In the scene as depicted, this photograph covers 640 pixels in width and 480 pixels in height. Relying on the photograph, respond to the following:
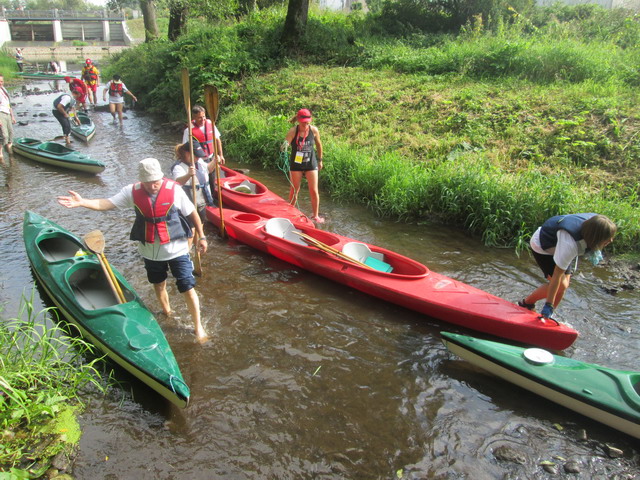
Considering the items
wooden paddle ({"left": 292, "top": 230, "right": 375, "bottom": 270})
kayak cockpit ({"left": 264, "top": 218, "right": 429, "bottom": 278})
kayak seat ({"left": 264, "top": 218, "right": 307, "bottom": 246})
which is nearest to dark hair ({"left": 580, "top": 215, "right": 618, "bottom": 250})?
kayak cockpit ({"left": 264, "top": 218, "right": 429, "bottom": 278})

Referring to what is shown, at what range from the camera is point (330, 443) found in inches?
131

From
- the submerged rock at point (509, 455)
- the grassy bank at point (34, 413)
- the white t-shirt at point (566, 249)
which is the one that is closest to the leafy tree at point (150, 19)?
the grassy bank at point (34, 413)

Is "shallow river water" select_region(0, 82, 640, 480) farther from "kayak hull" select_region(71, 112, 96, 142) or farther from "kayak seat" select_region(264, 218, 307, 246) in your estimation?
"kayak hull" select_region(71, 112, 96, 142)

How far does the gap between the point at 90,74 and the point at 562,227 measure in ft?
53.9

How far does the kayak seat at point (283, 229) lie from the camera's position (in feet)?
20.1

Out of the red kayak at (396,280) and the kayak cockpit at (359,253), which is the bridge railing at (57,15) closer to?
the red kayak at (396,280)

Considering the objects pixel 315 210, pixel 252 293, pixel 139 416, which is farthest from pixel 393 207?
pixel 139 416

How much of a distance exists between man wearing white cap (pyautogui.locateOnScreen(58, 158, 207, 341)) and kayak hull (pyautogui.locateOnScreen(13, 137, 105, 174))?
5967 millimetres

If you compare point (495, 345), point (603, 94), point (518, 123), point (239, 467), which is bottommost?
point (239, 467)

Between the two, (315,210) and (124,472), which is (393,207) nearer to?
(315,210)

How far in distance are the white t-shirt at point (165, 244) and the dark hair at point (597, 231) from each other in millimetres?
3419

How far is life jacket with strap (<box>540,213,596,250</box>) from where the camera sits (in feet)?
12.4

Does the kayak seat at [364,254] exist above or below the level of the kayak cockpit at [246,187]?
below

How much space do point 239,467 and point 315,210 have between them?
4511 millimetres
